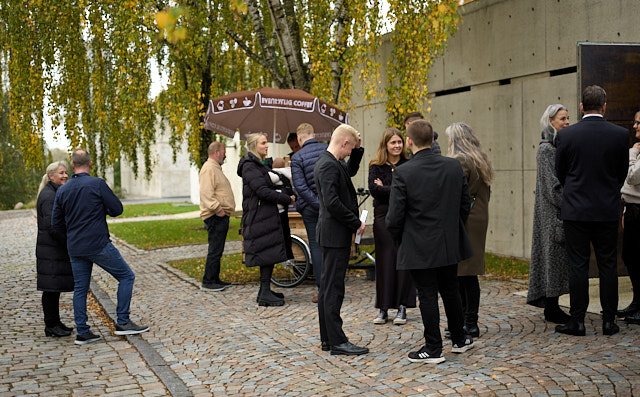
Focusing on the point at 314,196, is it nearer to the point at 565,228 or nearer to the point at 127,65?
the point at 565,228

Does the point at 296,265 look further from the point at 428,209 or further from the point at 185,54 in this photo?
the point at 185,54

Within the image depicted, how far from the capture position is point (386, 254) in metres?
6.92

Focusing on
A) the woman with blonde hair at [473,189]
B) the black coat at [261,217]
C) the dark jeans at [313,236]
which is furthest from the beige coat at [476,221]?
the black coat at [261,217]

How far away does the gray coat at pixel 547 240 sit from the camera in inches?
256

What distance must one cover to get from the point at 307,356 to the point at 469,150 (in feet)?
7.22

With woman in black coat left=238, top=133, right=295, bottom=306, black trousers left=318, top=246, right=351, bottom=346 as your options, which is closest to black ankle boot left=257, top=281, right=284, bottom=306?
woman in black coat left=238, top=133, right=295, bottom=306

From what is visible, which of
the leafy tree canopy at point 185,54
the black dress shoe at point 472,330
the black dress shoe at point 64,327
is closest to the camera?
the black dress shoe at point 472,330

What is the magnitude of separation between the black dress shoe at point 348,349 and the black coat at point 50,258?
2.84m

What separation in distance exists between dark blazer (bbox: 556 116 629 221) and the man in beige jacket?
465cm

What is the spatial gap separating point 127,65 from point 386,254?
25.4ft

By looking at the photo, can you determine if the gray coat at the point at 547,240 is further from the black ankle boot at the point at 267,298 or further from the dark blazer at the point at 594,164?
the black ankle boot at the point at 267,298

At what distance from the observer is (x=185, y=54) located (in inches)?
554

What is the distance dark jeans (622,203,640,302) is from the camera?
671 centimetres

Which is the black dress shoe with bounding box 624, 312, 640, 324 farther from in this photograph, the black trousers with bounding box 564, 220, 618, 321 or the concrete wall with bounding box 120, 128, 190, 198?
the concrete wall with bounding box 120, 128, 190, 198
